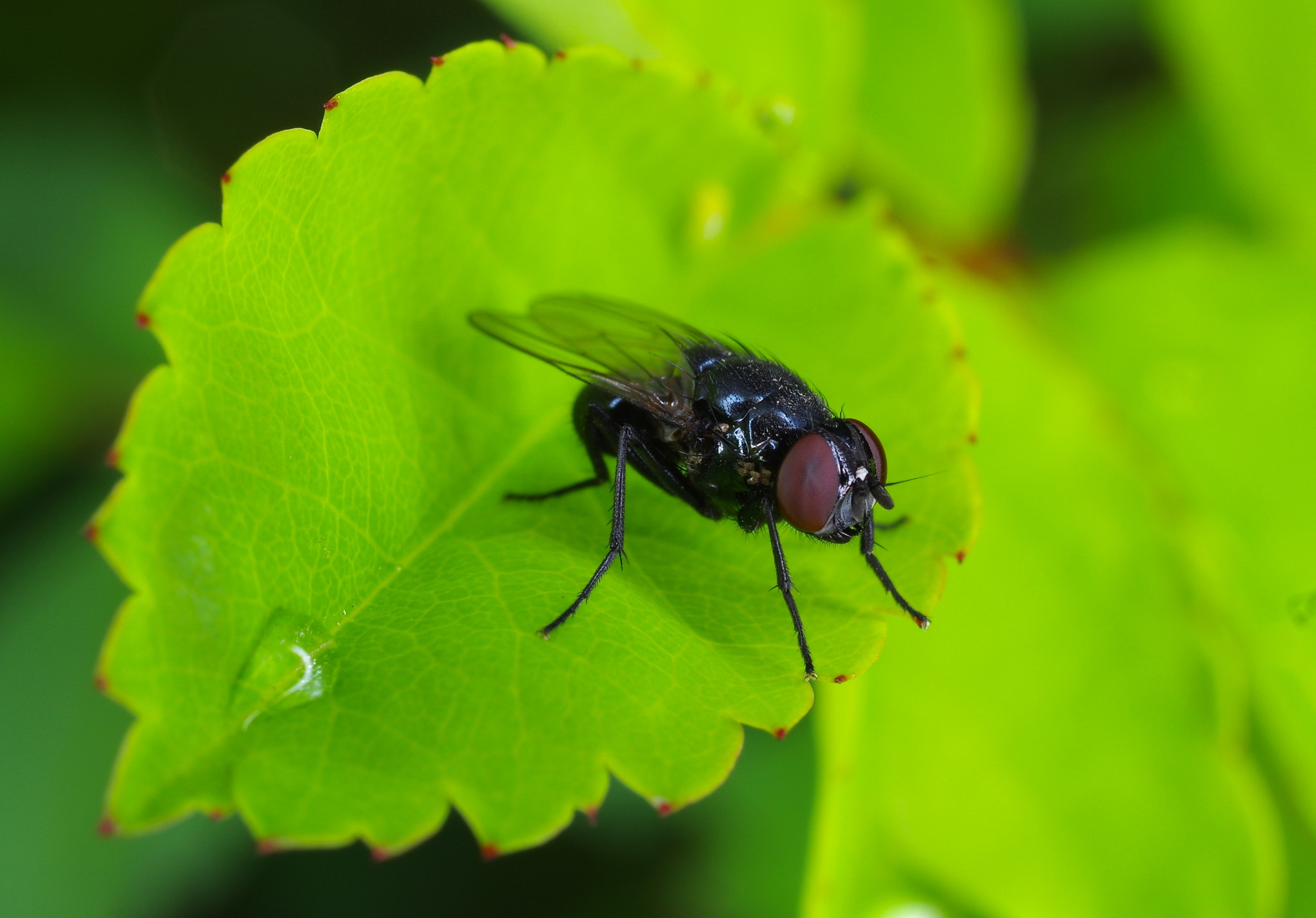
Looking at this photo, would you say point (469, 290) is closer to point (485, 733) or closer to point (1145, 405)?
point (485, 733)

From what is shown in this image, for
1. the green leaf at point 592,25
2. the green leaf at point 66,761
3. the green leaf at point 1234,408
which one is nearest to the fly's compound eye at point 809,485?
the green leaf at point 1234,408

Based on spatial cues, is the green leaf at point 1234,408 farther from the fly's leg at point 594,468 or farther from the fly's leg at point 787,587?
the fly's leg at point 594,468

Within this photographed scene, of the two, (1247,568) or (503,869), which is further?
(503,869)

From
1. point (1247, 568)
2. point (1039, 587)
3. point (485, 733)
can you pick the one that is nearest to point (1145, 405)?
point (1247, 568)

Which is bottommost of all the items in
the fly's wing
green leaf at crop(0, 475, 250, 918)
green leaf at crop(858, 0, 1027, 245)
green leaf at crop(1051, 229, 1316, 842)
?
green leaf at crop(0, 475, 250, 918)

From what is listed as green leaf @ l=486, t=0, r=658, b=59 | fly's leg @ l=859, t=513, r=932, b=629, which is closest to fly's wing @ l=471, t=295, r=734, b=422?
fly's leg @ l=859, t=513, r=932, b=629

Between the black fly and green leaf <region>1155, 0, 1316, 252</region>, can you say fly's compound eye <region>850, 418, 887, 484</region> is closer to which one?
the black fly

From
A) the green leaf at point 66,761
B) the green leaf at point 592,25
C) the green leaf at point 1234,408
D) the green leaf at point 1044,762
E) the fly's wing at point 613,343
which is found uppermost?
the green leaf at point 592,25
